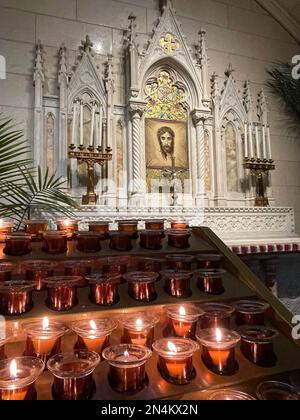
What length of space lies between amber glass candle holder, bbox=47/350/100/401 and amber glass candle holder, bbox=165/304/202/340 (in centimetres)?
33

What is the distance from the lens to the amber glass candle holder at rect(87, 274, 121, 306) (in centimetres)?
119

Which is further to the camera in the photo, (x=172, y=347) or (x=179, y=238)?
(x=179, y=238)

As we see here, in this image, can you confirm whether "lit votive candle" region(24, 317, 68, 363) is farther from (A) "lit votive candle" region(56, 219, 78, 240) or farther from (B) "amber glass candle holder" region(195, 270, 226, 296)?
(A) "lit votive candle" region(56, 219, 78, 240)

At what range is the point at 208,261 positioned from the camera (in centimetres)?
151

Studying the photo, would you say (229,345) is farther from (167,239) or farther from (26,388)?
(167,239)

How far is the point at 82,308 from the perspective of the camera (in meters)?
1.15

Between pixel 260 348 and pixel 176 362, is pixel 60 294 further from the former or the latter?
pixel 260 348

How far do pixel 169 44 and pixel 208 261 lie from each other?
350cm

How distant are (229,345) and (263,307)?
0.30 metres

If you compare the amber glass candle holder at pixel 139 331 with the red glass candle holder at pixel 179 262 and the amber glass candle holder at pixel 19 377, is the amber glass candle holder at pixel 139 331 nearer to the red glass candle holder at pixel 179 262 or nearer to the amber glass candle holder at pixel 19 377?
the amber glass candle holder at pixel 19 377

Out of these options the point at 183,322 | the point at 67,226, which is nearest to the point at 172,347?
the point at 183,322

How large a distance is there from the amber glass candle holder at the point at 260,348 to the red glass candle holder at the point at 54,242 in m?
0.85

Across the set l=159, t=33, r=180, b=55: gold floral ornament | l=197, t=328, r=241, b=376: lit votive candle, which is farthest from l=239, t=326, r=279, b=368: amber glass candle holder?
l=159, t=33, r=180, b=55: gold floral ornament
